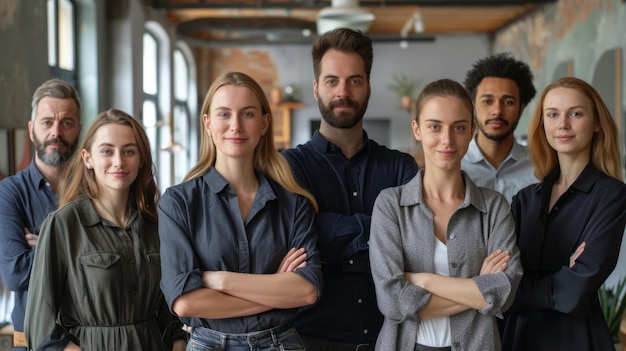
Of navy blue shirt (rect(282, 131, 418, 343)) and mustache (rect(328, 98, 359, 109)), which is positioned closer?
navy blue shirt (rect(282, 131, 418, 343))

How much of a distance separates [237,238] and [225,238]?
0.13 ft

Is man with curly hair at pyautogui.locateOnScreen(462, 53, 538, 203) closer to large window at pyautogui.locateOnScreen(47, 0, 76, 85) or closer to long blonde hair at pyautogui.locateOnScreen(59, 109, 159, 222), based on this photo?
long blonde hair at pyautogui.locateOnScreen(59, 109, 159, 222)

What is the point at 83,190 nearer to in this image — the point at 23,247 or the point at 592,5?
the point at 23,247

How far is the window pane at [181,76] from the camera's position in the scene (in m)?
13.4

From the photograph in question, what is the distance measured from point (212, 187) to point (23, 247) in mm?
1005

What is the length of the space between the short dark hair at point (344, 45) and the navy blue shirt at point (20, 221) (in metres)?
1.25

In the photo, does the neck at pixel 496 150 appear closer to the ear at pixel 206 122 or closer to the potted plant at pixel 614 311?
the potted plant at pixel 614 311

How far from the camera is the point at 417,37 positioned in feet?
41.1

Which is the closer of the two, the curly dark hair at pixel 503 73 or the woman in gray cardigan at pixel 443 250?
the woman in gray cardigan at pixel 443 250

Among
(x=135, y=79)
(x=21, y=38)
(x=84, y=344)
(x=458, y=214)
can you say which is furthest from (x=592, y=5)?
(x=84, y=344)

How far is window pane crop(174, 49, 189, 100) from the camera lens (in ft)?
44.0

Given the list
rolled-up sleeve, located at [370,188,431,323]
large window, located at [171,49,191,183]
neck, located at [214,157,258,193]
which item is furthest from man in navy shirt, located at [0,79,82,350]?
large window, located at [171,49,191,183]

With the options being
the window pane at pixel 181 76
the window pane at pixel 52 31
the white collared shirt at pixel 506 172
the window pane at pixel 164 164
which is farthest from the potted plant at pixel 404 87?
the white collared shirt at pixel 506 172

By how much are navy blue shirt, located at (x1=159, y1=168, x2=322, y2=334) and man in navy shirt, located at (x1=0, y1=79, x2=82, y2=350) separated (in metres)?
0.90
